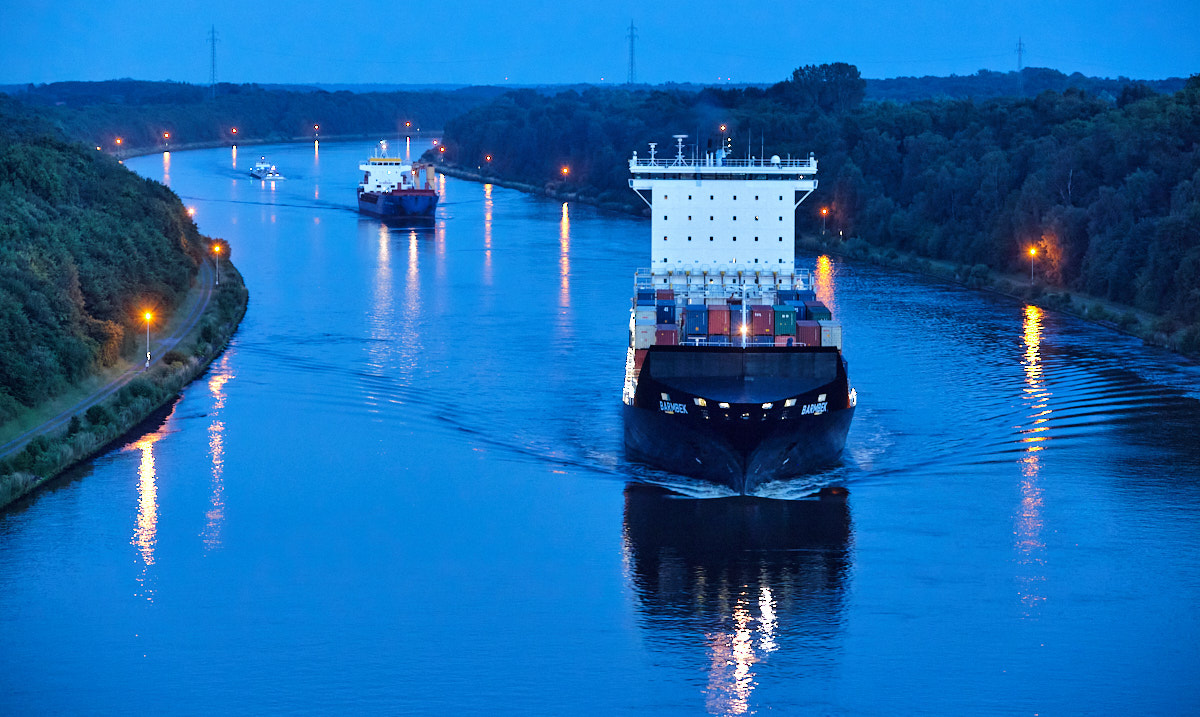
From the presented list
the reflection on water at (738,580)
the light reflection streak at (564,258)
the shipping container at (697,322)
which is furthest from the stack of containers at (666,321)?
the light reflection streak at (564,258)

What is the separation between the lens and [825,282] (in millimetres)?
50438

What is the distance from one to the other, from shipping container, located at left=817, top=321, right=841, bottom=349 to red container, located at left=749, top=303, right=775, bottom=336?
0.92m

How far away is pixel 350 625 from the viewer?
1803 centimetres

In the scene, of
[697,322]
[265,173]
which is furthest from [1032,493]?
[265,173]

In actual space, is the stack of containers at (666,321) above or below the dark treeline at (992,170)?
below

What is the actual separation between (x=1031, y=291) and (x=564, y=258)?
60.0 ft

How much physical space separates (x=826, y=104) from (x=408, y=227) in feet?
111

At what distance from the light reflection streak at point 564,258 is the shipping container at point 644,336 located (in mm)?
17166

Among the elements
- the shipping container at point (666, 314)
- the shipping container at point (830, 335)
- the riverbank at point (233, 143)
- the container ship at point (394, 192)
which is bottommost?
the shipping container at point (830, 335)

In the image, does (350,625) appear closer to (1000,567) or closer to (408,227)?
(1000,567)

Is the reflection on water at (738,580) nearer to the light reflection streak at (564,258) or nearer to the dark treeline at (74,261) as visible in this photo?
the dark treeline at (74,261)

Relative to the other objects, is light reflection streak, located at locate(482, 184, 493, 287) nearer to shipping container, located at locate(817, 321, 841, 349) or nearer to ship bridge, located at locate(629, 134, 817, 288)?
ship bridge, located at locate(629, 134, 817, 288)

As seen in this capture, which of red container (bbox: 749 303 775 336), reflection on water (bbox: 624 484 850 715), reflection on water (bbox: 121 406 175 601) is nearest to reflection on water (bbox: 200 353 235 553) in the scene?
reflection on water (bbox: 121 406 175 601)

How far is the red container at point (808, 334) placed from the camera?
83.3 feet
